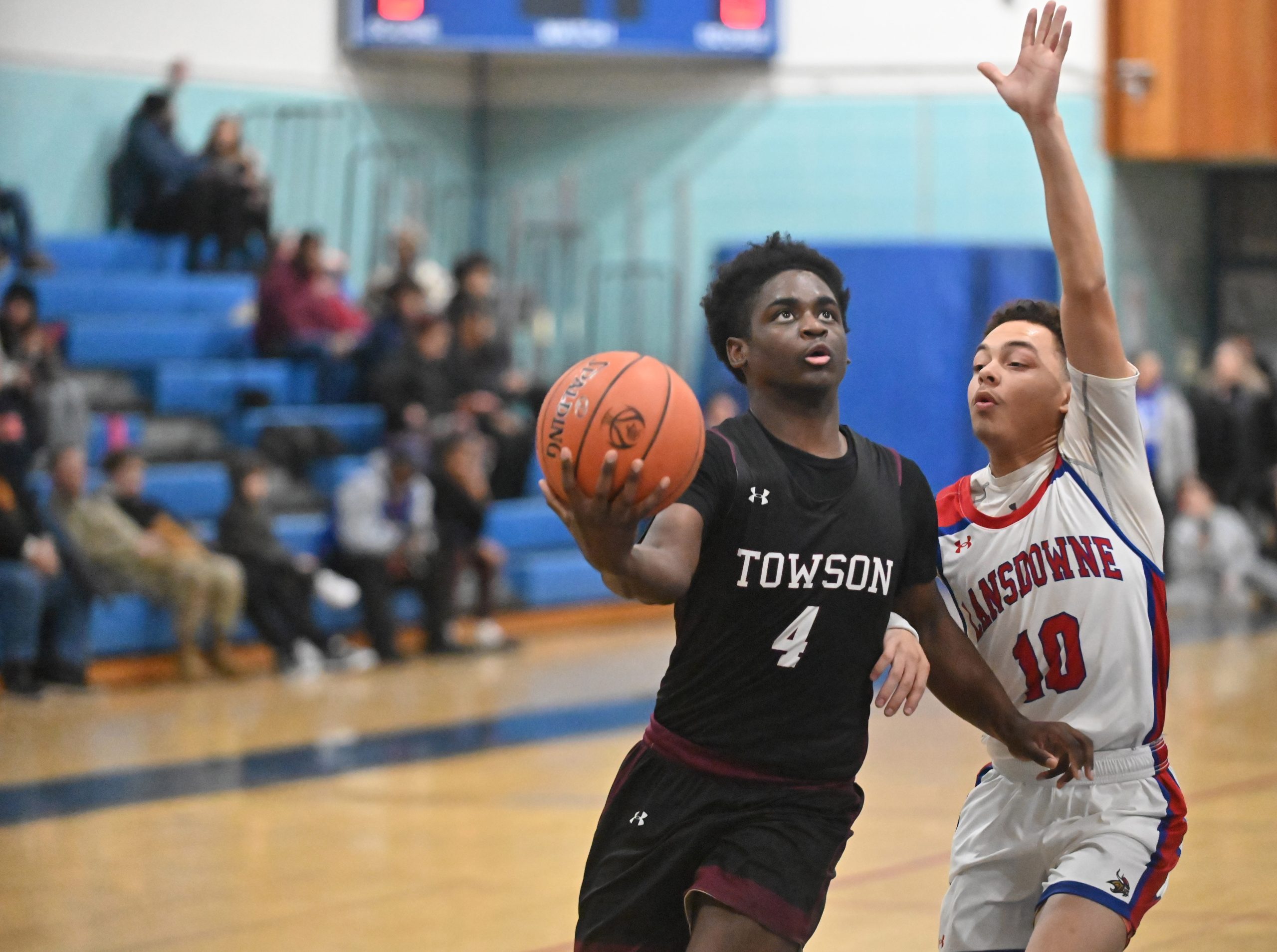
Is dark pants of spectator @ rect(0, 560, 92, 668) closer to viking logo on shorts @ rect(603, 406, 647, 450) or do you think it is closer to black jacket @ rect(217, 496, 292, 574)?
black jacket @ rect(217, 496, 292, 574)

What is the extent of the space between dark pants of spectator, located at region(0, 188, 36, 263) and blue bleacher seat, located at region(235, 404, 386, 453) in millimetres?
2321

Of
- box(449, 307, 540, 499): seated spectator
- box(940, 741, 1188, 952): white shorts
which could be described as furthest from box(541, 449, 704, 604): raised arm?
box(449, 307, 540, 499): seated spectator

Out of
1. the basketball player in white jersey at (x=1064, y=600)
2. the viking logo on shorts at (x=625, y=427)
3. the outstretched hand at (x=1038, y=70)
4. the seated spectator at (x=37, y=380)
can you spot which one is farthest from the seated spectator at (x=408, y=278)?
the viking logo on shorts at (x=625, y=427)

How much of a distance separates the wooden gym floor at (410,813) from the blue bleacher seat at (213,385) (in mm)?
2937

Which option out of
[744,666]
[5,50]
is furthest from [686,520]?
[5,50]

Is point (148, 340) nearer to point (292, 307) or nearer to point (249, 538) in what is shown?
point (292, 307)

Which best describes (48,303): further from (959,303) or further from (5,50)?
(959,303)

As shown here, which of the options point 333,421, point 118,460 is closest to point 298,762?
point 118,460

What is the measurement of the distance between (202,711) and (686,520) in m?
7.37

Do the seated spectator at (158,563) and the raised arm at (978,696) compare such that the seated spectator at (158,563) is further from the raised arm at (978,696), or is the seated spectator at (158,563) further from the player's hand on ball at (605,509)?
the player's hand on ball at (605,509)

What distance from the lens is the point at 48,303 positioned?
45.7 feet

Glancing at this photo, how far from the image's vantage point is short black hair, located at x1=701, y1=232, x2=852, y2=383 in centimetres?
356

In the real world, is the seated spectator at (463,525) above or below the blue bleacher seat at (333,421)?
below

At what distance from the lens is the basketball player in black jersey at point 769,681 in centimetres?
338
